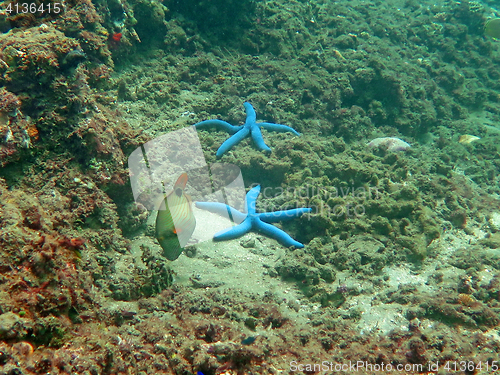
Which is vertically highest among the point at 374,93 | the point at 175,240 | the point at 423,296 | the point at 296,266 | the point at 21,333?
the point at 374,93

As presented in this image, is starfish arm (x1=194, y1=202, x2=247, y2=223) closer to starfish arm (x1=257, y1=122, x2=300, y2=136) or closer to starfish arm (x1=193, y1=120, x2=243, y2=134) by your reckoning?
starfish arm (x1=193, y1=120, x2=243, y2=134)

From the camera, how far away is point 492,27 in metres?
10.5

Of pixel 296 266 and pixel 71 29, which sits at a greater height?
pixel 71 29

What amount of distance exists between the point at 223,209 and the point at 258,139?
5.09ft

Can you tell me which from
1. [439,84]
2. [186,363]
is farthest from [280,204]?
[439,84]

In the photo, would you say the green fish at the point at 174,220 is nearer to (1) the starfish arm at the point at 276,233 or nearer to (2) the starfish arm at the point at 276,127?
(1) the starfish arm at the point at 276,233

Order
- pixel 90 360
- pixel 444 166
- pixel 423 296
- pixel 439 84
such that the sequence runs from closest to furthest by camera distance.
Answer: pixel 90 360, pixel 423 296, pixel 444 166, pixel 439 84

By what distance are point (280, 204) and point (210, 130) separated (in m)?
2.00

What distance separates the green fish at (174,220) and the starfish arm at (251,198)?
148 centimetres

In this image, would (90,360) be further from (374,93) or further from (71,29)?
(374,93)

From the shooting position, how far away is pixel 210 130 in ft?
17.2

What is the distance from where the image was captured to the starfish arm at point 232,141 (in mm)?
4821

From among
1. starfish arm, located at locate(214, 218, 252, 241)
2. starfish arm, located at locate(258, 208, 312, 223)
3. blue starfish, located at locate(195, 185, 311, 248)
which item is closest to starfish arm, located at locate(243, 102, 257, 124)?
blue starfish, located at locate(195, 185, 311, 248)

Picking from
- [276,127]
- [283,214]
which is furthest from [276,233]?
[276,127]
